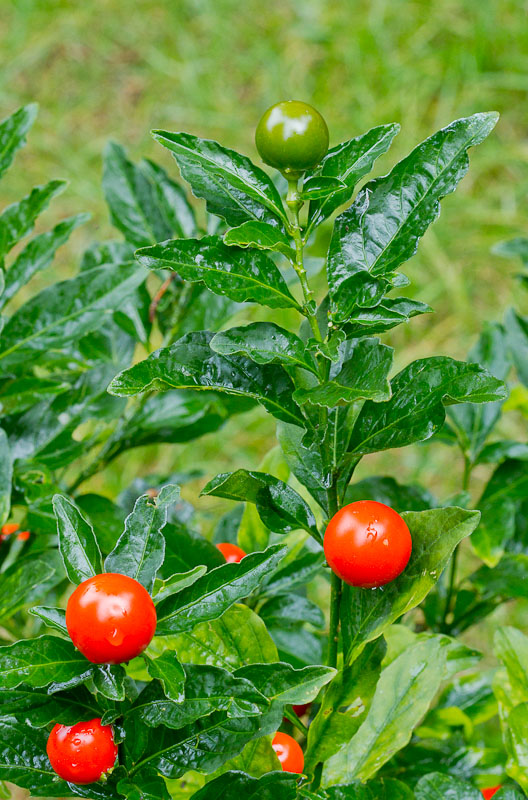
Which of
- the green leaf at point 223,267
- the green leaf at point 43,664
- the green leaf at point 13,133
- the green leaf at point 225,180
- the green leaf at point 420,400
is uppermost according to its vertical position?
the green leaf at point 13,133

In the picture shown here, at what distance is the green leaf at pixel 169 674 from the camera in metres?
0.50

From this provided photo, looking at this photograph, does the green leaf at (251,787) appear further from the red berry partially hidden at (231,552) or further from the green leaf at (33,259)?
the green leaf at (33,259)

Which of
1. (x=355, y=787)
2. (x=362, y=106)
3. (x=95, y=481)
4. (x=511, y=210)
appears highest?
(x=362, y=106)

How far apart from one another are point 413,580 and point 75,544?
0.21 m

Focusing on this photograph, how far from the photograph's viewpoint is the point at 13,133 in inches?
31.3

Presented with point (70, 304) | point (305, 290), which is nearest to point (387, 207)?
point (305, 290)

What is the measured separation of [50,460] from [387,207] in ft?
1.32

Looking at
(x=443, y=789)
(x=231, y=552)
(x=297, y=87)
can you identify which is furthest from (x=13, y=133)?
(x=297, y=87)

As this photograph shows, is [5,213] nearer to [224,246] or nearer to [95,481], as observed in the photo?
[224,246]

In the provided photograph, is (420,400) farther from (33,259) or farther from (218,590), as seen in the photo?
(33,259)

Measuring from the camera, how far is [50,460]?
2.66 ft

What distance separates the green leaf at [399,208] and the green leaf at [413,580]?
0.14 meters

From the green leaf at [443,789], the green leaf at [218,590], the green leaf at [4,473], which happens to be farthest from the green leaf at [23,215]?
the green leaf at [443,789]

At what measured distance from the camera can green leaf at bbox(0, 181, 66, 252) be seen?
0.78 metres
